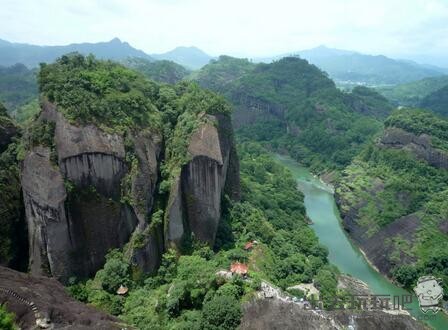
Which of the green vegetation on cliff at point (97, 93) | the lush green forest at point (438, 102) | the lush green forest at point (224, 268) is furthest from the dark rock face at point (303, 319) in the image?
the lush green forest at point (438, 102)

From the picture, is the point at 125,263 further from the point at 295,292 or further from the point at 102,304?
the point at 295,292

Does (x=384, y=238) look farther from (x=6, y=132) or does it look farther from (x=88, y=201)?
(x=6, y=132)

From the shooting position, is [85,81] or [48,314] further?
[85,81]

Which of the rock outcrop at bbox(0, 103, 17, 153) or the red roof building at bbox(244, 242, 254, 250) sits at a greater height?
the rock outcrop at bbox(0, 103, 17, 153)

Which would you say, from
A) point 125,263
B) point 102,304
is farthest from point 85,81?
point 102,304

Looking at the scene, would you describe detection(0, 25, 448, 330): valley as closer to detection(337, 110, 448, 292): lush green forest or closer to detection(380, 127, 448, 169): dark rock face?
detection(337, 110, 448, 292): lush green forest

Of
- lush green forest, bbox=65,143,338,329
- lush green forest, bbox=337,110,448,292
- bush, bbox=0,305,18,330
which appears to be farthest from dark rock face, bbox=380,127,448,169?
bush, bbox=0,305,18,330
